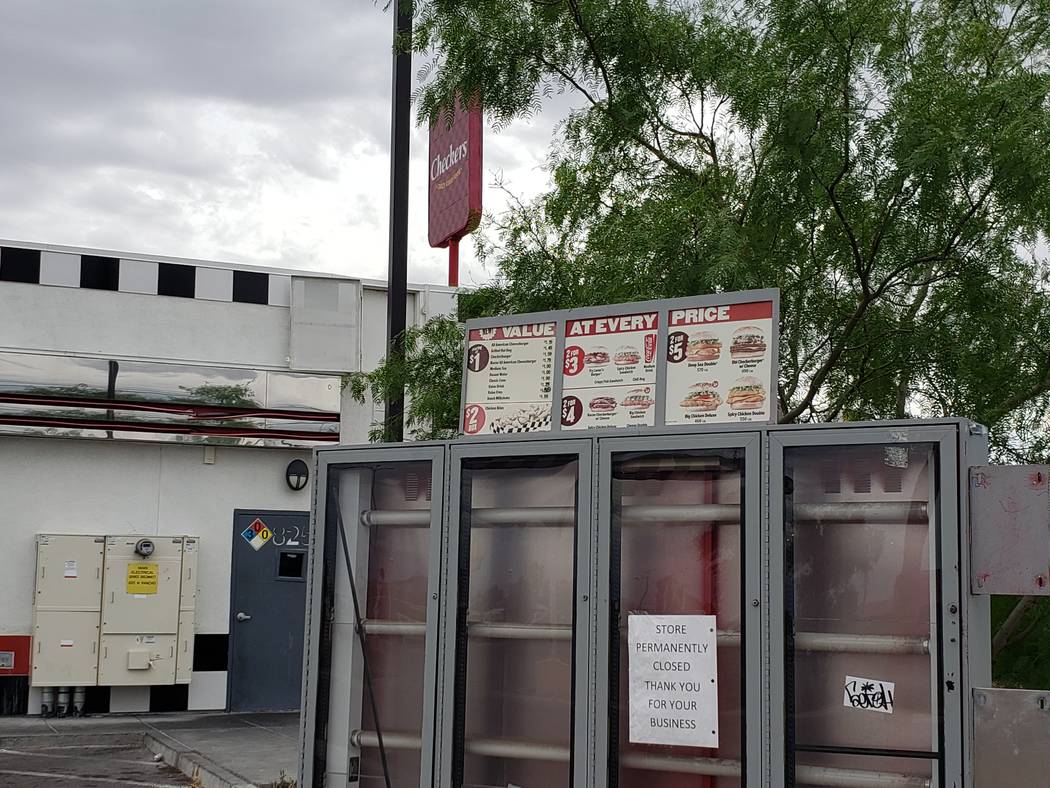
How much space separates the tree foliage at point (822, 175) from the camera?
6844 millimetres

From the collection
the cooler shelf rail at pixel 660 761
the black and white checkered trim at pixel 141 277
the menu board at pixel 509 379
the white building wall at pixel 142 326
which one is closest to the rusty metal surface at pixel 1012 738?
the cooler shelf rail at pixel 660 761

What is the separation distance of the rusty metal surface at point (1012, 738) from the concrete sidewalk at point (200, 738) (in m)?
6.17

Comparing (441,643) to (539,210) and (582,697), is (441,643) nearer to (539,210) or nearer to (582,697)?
(582,697)

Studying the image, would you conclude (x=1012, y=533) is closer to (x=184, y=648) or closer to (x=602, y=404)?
(x=602, y=404)

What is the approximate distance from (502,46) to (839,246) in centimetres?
234

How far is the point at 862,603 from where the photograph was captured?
4.98m

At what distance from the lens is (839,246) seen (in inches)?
290

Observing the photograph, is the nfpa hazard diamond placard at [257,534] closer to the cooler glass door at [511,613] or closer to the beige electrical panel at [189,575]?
the beige electrical panel at [189,575]

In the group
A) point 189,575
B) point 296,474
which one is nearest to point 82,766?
point 189,575

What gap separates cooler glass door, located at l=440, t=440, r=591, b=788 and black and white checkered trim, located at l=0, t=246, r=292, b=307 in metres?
9.02

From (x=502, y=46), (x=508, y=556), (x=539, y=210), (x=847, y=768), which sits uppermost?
(x=502, y=46)

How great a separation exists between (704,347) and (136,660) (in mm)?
9543

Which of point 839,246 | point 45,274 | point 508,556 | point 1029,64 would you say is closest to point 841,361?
point 839,246

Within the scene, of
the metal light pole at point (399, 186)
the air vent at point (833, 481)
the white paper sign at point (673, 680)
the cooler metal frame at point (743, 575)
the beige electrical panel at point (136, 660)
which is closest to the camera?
the cooler metal frame at point (743, 575)
